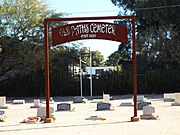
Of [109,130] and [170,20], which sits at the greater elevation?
[170,20]

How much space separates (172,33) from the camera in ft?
161

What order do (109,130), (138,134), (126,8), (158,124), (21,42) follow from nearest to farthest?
(138,134) < (109,130) < (158,124) < (21,42) < (126,8)

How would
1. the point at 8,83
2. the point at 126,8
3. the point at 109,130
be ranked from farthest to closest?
1. the point at 126,8
2. the point at 8,83
3. the point at 109,130

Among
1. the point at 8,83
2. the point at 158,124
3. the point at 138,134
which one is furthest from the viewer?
the point at 8,83

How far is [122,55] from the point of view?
59.5 metres

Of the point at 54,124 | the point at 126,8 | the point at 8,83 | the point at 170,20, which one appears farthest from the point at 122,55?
the point at 54,124

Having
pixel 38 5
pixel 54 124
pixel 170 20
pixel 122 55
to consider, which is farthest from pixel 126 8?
pixel 54 124

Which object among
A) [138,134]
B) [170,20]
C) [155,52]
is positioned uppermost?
[170,20]

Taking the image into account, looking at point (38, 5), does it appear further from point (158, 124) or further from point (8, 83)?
point (158, 124)

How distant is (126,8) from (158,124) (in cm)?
4370

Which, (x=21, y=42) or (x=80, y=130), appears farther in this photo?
(x=21, y=42)

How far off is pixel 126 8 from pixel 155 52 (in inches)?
395

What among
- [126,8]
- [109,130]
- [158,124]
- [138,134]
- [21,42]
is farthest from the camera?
[126,8]

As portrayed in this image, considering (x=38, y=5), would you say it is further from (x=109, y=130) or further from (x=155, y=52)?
(x=109, y=130)
